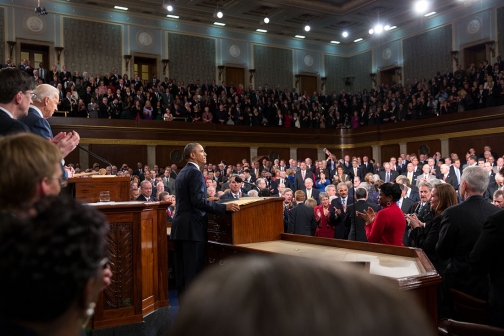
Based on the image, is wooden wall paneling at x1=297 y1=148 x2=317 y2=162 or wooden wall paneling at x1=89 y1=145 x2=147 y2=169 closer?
wooden wall paneling at x1=89 y1=145 x2=147 y2=169

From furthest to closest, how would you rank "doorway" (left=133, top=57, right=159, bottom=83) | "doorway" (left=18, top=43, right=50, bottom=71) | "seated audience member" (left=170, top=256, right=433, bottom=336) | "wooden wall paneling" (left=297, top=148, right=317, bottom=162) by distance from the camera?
"doorway" (left=133, top=57, right=159, bottom=83)
"wooden wall paneling" (left=297, top=148, right=317, bottom=162)
"doorway" (left=18, top=43, right=50, bottom=71)
"seated audience member" (left=170, top=256, right=433, bottom=336)

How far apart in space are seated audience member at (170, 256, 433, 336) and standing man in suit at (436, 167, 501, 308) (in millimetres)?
2848

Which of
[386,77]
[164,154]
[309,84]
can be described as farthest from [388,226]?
[309,84]

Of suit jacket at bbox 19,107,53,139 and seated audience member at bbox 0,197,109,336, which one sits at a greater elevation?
suit jacket at bbox 19,107,53,139

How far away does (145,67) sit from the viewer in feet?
62.1

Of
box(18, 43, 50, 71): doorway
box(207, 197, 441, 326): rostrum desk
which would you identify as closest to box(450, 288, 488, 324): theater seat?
box(207, 197, 441, 326): rostrum desk

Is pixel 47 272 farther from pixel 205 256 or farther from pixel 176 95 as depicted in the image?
pixel 176 95

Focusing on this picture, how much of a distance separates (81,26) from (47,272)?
18.4m

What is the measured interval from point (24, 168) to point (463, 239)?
2.82 meters

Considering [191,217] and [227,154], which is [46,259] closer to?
[191,217]

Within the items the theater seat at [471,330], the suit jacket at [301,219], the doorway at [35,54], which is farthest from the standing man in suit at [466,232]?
the doorway at [35,54]

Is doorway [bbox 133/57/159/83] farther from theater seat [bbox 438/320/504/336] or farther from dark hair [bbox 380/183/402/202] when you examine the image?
theater seat [bbox 438/320/504/336]

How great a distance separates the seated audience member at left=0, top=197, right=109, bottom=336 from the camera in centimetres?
81

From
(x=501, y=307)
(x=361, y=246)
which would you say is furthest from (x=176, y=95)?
(x=501, y=307)
